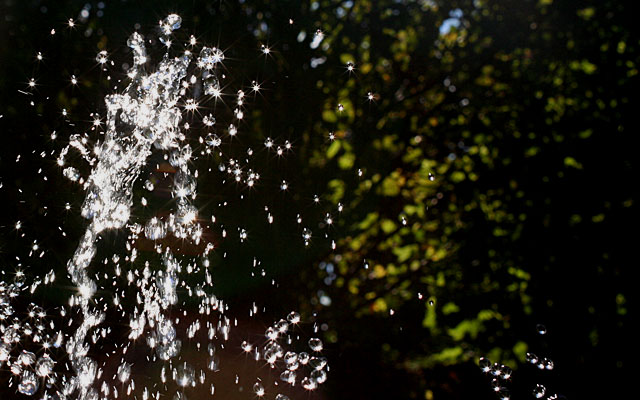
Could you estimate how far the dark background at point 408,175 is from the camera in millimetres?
2588

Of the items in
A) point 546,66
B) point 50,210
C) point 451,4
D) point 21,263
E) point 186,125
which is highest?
point 451,4

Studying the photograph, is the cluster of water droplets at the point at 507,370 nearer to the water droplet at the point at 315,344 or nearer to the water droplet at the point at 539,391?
the water droplet at the point at 539,391

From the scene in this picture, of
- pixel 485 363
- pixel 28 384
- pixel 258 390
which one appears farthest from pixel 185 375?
pixel 485 363

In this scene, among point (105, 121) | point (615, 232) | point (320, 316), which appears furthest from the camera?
point (105, 121)

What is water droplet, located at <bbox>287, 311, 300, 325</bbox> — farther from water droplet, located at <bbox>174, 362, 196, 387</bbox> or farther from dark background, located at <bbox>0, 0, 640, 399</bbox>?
water droplet, located at <bbox>174, 362, 196, 387</bbox>

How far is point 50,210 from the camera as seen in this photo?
2848mm

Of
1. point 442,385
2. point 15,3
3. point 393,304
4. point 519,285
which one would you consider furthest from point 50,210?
point 519,285

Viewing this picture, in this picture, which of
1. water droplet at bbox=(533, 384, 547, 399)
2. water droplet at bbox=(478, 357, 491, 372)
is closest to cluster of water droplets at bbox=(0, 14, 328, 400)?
water droplet at bbox=(478, 357, 491, 372)

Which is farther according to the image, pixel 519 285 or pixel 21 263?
pixel 21 263

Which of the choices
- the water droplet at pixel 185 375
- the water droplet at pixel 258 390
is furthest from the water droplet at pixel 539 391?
the water droplet at pixel 185 375

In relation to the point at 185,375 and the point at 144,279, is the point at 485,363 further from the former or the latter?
the point at 144,279

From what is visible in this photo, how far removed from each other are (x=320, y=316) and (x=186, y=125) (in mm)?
→ 1676

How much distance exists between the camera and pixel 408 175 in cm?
283

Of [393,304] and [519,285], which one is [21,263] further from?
[519,285]
